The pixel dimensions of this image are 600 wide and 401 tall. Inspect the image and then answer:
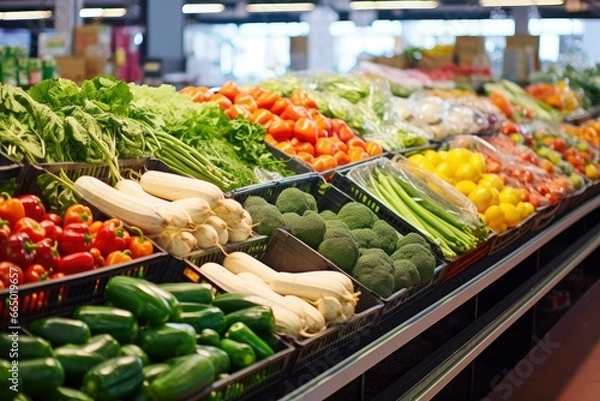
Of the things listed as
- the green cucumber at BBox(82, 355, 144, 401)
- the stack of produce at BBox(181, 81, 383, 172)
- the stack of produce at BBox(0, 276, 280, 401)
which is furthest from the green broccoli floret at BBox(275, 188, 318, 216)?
the green cucumber at BBox(82, 355, 144, 401)

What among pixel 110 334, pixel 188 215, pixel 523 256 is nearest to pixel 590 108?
pixel 523 256

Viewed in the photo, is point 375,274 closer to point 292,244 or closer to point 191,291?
point 292,244

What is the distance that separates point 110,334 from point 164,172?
120 cm

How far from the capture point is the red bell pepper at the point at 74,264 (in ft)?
7.95

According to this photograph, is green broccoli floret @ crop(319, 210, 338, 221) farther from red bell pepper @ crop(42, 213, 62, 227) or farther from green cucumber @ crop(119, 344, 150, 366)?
green cucumber @ crop(119, 344, 150, 366)

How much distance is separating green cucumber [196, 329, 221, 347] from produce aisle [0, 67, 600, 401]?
0.01m

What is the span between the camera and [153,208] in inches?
111

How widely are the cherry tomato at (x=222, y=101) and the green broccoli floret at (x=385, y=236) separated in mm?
1336

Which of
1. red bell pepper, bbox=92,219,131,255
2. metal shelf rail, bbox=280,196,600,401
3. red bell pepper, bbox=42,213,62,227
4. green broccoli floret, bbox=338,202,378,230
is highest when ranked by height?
red bell pepper, bbox=42,213,62,227

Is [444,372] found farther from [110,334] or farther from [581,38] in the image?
[581,38]

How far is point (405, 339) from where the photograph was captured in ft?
10.8

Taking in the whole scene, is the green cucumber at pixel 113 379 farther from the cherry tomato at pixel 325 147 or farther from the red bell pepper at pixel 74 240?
the cherry tomato at pixel 325 147

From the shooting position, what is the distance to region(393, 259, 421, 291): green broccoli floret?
3.45 metres

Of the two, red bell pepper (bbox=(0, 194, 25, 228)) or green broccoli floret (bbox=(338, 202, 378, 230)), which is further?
green broccoli floret (bbox=(338, 202, 378, 230))
